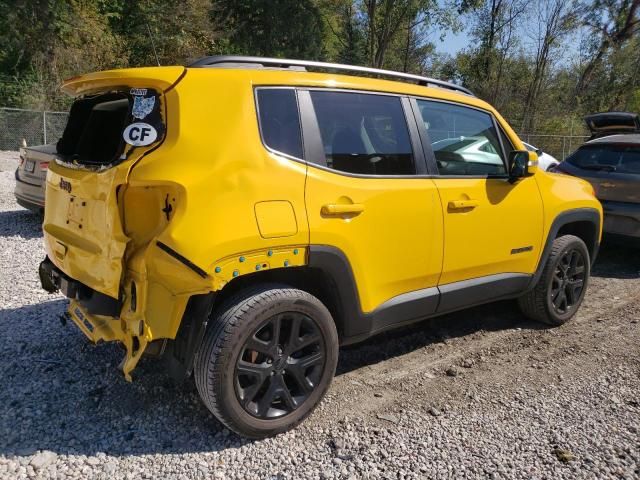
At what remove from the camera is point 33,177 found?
23.7 ft

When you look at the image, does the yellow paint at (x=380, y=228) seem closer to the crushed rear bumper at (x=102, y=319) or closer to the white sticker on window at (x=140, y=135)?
the white sticker on window at (x=140, y=135)

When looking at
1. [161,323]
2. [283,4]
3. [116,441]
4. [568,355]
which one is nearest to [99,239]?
[161,323]

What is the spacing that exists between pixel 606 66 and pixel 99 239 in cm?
3248

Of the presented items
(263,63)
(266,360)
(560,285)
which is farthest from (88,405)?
(560,285)

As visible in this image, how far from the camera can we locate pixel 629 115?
303 inches

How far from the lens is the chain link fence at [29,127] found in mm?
18031

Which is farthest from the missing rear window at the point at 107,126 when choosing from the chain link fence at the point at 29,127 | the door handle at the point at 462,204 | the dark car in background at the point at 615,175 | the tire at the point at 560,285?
the chain link fence at the point at 29,127

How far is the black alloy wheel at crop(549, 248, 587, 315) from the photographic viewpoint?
446 centimetres

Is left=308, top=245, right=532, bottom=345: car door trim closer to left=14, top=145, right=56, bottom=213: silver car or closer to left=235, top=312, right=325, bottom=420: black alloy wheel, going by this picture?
left=235, top=312, right=325, bottom=420: black alloy wheel

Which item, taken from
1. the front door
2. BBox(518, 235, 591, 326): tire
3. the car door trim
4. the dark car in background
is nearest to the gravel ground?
BBox(518, 235, 591, 326): tire

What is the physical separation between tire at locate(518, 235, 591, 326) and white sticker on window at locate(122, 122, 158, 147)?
10.7ft

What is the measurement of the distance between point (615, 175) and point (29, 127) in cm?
1826

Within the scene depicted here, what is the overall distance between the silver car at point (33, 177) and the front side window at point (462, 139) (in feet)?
18.0

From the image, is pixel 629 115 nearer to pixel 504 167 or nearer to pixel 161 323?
pixel 504 167
